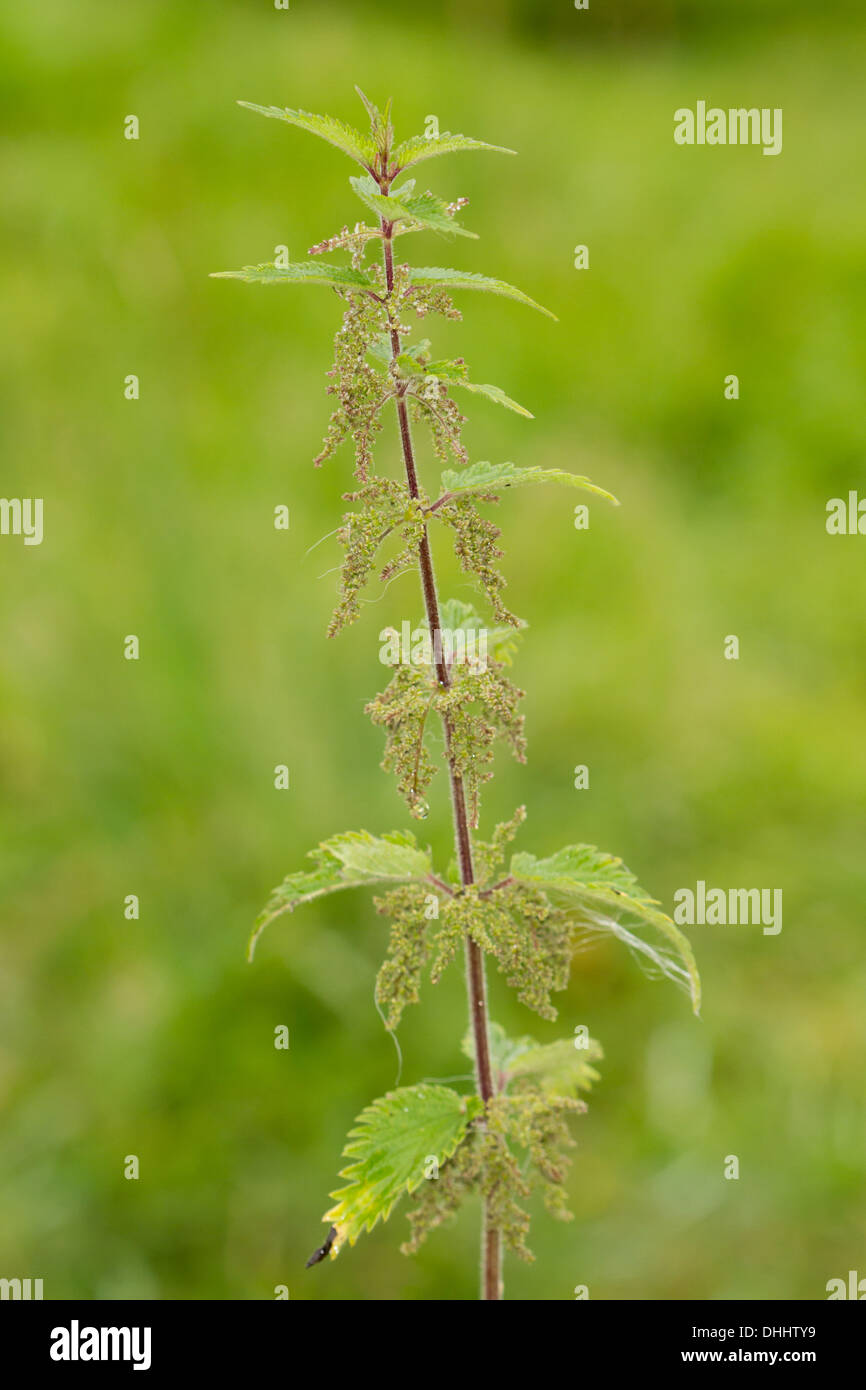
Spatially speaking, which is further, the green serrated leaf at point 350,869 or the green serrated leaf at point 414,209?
the green serrated leaf at point 350,869

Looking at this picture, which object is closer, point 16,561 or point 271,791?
point 271,791

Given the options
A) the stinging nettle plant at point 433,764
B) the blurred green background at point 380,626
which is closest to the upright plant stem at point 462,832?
the stinging nettle plant at point 433,764

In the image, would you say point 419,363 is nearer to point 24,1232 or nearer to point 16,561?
point 24,1232

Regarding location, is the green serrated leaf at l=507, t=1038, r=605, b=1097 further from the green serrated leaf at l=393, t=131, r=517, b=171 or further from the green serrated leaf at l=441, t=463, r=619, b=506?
the green serrated leaf at l=393, t=131, r=517, b=171

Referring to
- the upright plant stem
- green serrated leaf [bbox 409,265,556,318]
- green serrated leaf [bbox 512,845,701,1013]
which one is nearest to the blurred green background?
the upright plant stem

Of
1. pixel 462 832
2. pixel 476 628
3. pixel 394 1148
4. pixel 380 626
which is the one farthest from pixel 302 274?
pixel 380 626

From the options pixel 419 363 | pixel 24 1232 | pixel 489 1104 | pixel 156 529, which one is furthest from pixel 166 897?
pixel 419 363

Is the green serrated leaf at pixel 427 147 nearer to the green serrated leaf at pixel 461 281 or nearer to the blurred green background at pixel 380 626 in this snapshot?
the green serrated leaf at pixel 461 281

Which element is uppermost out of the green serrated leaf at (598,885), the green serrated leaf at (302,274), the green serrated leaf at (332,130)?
the green serrated leaf at (332,130)

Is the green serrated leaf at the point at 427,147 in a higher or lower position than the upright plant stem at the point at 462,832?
higher
